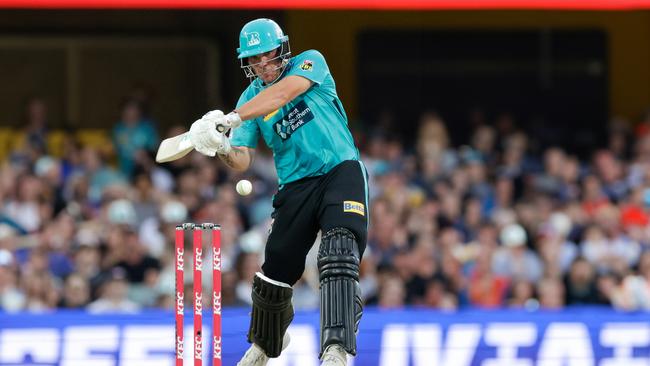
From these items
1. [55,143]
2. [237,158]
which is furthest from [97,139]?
[237,158]

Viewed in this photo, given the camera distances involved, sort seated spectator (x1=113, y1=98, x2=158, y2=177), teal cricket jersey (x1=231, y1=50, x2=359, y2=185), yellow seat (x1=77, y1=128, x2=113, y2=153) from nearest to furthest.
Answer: teal cricket jersey (x1=231, y1=50, x2=359, y2=185) → seated spectator (x1=113, y1=98, x2=158, y2=177) → yellow seat (x1=77, y1=128, x2=113, y2=153)

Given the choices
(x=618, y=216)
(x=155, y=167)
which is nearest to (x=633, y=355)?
(x=618, y=216)

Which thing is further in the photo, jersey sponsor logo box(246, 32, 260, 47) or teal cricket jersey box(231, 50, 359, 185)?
teal cricket jersey box(231, 50, 359, 185)

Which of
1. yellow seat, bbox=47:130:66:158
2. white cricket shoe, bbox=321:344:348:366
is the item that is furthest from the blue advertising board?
yellow seat, bbox=47:130:66:158

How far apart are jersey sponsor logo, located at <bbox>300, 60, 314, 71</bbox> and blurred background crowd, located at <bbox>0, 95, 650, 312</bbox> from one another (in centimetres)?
504

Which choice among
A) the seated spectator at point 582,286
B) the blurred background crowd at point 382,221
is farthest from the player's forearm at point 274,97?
the seated spectator at point 582,286

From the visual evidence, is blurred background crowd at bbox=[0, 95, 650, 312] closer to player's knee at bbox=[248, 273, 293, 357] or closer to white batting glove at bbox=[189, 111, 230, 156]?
player's knee at bbox=[248, 273, 293, 357]

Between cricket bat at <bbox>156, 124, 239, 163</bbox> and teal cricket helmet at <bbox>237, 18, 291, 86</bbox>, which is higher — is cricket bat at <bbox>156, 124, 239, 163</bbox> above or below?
below

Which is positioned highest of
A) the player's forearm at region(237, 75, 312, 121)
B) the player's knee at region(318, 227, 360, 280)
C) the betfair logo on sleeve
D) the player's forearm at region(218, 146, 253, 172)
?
the player's forearm at region(237, 75, 312, 121)

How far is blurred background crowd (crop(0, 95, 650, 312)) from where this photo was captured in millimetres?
13086

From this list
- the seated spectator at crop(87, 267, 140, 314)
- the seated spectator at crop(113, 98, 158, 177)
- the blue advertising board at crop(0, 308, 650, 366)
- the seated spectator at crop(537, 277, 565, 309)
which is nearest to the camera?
the blue advertising board at crop(0, 308, 650, 366)

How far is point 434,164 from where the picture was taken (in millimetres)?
15969

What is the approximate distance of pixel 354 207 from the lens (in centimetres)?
780

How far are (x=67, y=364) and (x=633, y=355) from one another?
4575 millimetres
